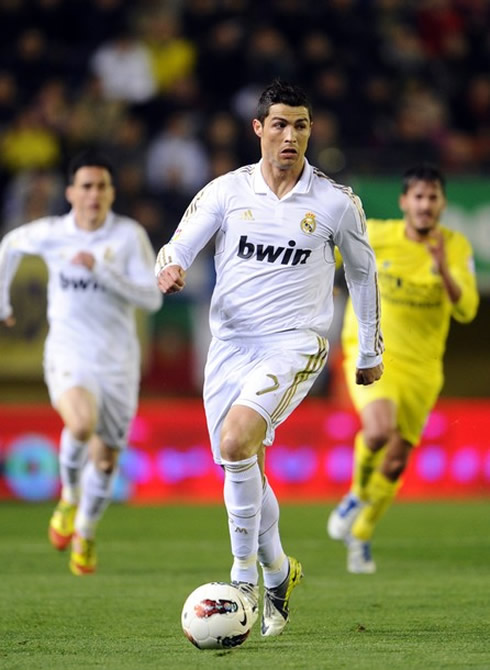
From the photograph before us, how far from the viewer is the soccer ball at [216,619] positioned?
604 cm

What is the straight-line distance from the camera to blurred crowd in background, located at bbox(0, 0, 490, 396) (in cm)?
1741

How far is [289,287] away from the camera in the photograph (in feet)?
21.7

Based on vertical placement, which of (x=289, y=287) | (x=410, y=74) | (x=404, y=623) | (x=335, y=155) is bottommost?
(x=404, y=623)

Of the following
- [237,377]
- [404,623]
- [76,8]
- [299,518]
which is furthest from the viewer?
Answer: [76,8]

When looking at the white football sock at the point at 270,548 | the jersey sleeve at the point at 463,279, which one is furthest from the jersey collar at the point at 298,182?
the jersey sleeve at the point at 463,279

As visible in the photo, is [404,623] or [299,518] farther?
[299,518]

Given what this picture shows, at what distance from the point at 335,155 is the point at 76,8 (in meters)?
4.33

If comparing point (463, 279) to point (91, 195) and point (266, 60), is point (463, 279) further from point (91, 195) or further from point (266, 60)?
point (266, 60)

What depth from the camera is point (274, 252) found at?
661 cm

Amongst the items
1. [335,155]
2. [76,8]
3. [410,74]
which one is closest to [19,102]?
[76,8]

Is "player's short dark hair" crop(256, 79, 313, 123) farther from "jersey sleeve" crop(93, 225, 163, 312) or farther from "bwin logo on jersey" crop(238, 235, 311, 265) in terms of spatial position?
"jersey sleeve" crop(93, 225, 163, 312)

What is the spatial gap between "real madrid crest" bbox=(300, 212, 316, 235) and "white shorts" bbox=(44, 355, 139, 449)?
3.69m

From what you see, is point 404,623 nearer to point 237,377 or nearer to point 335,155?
point 237,377

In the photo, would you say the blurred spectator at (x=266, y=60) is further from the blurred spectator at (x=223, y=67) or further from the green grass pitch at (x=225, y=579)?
the green grass pitch at (x=225, y=579)
